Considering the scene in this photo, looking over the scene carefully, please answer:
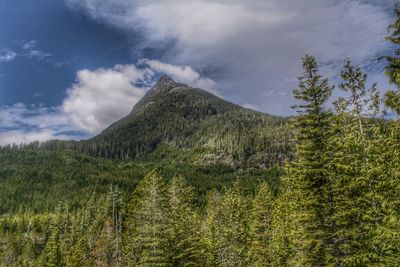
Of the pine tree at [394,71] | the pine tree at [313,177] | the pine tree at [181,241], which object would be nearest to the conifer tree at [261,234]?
the pine tree at [181,241]

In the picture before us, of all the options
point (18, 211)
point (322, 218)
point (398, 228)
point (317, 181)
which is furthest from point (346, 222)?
point (18, 211)

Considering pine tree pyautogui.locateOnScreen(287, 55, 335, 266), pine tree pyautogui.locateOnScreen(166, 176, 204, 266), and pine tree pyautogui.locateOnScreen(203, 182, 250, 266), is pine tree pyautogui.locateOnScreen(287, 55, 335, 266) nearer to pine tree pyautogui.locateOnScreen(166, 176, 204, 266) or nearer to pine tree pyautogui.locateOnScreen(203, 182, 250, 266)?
pine tree pyautogui.locateOnScreen(166, 176, 204, 266)

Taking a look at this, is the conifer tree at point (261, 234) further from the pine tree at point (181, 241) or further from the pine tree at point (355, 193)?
the pine tree at point (355, 193)

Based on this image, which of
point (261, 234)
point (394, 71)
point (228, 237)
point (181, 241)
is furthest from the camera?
point (261, 234)

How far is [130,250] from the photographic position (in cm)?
4881

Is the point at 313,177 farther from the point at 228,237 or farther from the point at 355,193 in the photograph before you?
the point at 228,237

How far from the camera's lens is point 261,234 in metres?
43.5

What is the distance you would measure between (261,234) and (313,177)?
84.0 ft

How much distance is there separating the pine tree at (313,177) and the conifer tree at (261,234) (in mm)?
21490

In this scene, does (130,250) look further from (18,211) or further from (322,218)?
(18,211)

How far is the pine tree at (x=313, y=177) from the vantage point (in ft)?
64.2

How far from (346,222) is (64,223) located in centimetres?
9102

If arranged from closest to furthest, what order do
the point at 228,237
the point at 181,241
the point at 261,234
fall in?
1. the point at 181,241
2. the point at 228,237
3. the point at 261,234

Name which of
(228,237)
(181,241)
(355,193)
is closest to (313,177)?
(355,193)
